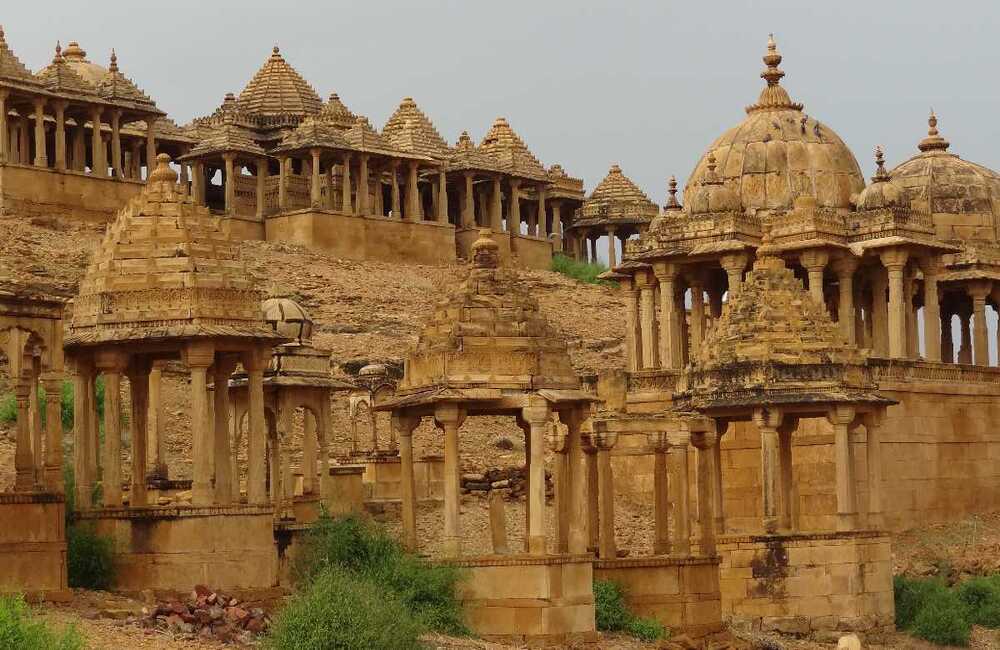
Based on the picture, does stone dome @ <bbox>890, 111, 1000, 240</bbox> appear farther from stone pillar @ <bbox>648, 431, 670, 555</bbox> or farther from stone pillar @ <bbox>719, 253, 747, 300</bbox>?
stone pillar @ <bbox>648, 431, 670, 555</bbox>

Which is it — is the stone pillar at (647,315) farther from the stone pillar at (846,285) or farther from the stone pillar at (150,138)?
the stone pillar at (150,138)

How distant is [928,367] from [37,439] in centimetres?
2162

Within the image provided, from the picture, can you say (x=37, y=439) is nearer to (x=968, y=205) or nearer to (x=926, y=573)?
(x=926, y=573)

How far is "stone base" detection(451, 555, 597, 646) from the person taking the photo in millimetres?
32312

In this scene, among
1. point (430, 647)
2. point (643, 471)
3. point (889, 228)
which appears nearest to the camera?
point (430, 647)

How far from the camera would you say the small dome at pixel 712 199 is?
51.2 metres

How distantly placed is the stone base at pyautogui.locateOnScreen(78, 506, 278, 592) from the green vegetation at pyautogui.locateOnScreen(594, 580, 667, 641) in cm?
463

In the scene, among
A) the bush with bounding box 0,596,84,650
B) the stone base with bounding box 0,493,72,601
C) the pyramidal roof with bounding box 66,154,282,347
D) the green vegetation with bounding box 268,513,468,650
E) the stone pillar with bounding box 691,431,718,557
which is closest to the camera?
the bush with bounding box 0,596,84,650

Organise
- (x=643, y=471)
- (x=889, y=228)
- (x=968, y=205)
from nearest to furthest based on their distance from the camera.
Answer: (x=643, y=471), (x=889, y=228), (x=968, y=205)

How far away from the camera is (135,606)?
99.9ft

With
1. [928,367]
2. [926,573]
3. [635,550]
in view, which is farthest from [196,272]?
[928,367]

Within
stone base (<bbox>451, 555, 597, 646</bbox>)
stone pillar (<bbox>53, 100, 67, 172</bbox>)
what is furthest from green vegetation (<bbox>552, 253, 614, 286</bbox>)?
stone base (<bbox>451, 555, 597, 646</bbox>)

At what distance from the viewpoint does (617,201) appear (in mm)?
80500

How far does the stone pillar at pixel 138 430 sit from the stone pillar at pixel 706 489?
7793 millimetres
